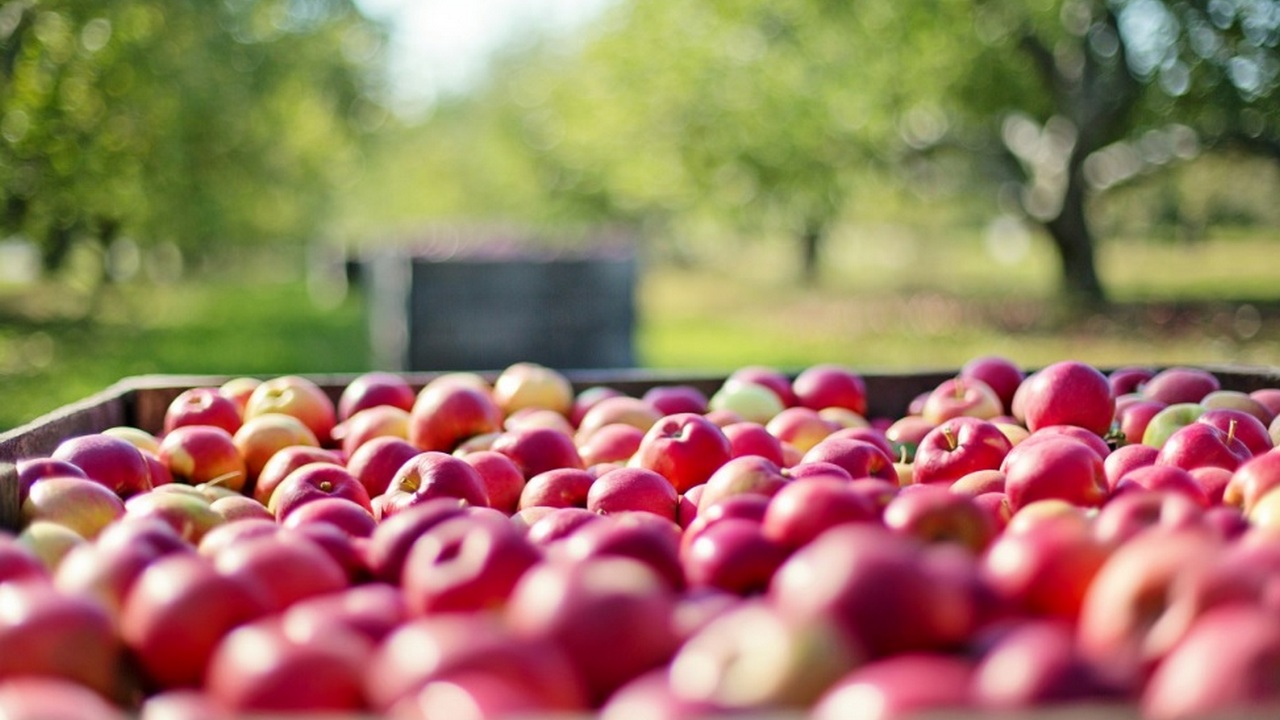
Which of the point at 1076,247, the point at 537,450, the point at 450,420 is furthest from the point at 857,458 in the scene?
the point at 1076,247

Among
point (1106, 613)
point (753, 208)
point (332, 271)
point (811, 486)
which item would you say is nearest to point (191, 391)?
point (811, 486)

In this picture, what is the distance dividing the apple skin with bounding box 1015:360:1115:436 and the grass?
20.6ft

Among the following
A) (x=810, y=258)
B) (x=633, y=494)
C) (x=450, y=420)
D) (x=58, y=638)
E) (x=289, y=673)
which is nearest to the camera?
(x=289, y=673)

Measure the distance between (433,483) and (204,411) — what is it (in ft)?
4.28

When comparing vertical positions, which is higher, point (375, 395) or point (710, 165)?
point (710, 165)

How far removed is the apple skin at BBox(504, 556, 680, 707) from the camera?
58.3 inches

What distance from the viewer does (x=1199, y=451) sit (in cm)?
275

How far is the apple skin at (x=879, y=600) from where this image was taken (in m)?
1.44

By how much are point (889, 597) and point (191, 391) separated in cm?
289

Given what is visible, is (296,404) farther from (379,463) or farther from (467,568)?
(467,568)

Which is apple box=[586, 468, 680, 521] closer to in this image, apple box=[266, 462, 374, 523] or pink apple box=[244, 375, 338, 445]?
apple box=[266, 462, 374, 523]

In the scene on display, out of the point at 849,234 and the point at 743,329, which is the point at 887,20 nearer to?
the point at 743,329

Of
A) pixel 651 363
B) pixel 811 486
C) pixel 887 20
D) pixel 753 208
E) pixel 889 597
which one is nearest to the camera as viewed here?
pixel 889 597

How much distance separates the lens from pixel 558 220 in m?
36.7
